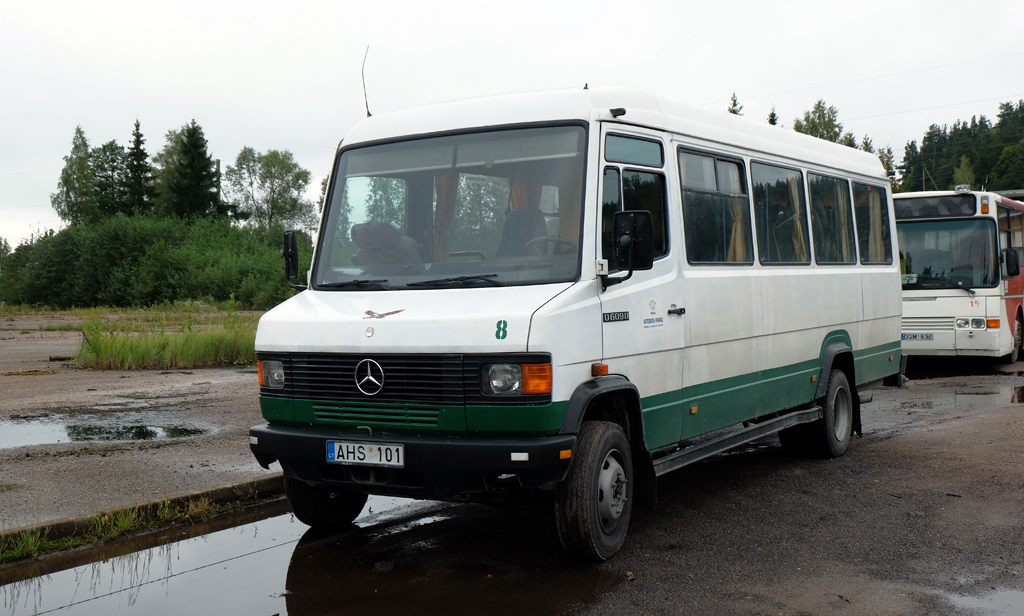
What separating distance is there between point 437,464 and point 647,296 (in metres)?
1.80

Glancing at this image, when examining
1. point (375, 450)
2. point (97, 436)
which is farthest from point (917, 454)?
point (97, 436)

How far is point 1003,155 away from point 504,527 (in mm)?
127798

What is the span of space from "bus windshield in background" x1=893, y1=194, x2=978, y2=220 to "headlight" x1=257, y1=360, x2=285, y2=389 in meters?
13.6

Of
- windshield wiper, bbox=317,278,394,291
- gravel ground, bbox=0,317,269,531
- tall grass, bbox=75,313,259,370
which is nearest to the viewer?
windshield wiper, bbox=317,278,394,291

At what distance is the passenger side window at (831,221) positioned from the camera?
8.91 metres

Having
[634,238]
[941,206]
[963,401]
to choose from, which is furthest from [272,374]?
[941,206]

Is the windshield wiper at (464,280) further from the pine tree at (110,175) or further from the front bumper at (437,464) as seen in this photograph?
the pine tree at (110,175)

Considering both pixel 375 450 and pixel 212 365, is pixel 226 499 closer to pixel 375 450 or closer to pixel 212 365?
pixel 375 450

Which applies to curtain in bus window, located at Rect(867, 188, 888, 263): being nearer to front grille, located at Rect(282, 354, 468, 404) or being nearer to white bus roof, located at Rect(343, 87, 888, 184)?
white bus roof, located at Rect(343, 87, 888, 184)

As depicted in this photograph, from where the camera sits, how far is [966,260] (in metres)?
16.3

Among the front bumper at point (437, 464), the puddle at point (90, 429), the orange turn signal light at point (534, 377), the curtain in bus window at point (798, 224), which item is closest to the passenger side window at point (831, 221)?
the curtain in bus window at point (798, 224)

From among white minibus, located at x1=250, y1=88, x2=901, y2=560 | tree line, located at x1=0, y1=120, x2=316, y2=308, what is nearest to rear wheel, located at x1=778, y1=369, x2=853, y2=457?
white minibus, located at x1=250, y1=88, x2=901, y2=560

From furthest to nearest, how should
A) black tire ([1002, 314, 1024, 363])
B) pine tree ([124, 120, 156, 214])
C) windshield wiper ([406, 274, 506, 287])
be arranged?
pine tree ([124, 120, 156, 214]), black tire ([1002, 314, 1024, 363]), windshield wiper ([406, 274, 506, 287])

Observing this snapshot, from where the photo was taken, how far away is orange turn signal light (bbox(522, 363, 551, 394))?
523 cm
